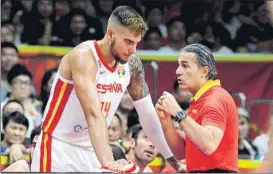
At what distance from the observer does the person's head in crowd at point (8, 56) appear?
23.4 ft

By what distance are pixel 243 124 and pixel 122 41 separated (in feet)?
8.91

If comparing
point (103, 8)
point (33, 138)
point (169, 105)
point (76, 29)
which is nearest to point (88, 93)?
point (169, 105)

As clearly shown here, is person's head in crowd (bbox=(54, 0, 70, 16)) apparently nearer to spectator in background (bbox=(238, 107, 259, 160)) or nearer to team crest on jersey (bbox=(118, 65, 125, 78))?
spectator in background (bbox=(238, 107, 259, 160))

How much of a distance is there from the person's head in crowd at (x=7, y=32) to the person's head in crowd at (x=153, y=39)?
51.0 inches

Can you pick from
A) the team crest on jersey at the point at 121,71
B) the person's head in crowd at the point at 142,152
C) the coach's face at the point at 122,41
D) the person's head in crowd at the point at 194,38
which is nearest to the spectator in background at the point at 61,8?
the person's head in crowd at the point at 194,38

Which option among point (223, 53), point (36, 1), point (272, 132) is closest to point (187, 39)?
point (223, 53)

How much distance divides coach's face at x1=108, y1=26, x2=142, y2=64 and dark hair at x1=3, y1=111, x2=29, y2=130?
186 centimetres

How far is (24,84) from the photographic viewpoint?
6973 millimetres

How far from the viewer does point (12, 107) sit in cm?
661

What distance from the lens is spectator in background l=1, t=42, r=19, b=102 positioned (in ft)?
22.9

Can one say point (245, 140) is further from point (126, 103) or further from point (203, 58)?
point (203, 58)

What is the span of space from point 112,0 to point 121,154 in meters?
3.33

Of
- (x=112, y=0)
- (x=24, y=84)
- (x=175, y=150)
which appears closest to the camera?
(x=175, y=150)

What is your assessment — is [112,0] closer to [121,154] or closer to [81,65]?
[121,154]
